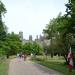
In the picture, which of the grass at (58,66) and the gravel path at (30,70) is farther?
the grass at (58,66)

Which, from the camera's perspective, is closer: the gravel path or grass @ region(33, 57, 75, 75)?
the gravel path

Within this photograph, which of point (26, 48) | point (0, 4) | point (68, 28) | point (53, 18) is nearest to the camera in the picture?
point (0, 4)

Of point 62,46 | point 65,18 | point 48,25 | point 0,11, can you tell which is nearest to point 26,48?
point 48,25

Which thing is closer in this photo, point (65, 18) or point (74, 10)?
point (74, 10)

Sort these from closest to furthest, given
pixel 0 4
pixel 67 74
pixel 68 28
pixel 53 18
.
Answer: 1. pixel 67 74
2. pixel 0 4
3. pixel 68 28
4. pixel 53 18

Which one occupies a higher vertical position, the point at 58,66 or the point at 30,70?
the point at 58,66

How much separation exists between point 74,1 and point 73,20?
265 centimetres

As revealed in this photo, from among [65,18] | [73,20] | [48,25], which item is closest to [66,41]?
[65,18]

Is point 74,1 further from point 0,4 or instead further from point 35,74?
point 35,74

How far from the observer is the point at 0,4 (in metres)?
36.2

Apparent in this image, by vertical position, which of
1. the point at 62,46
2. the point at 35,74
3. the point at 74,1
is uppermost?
the point at 74,1

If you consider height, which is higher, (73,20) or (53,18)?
(53,18)

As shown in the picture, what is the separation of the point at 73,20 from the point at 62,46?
18.3 m

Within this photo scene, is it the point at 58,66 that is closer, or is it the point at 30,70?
the point at 30,70
